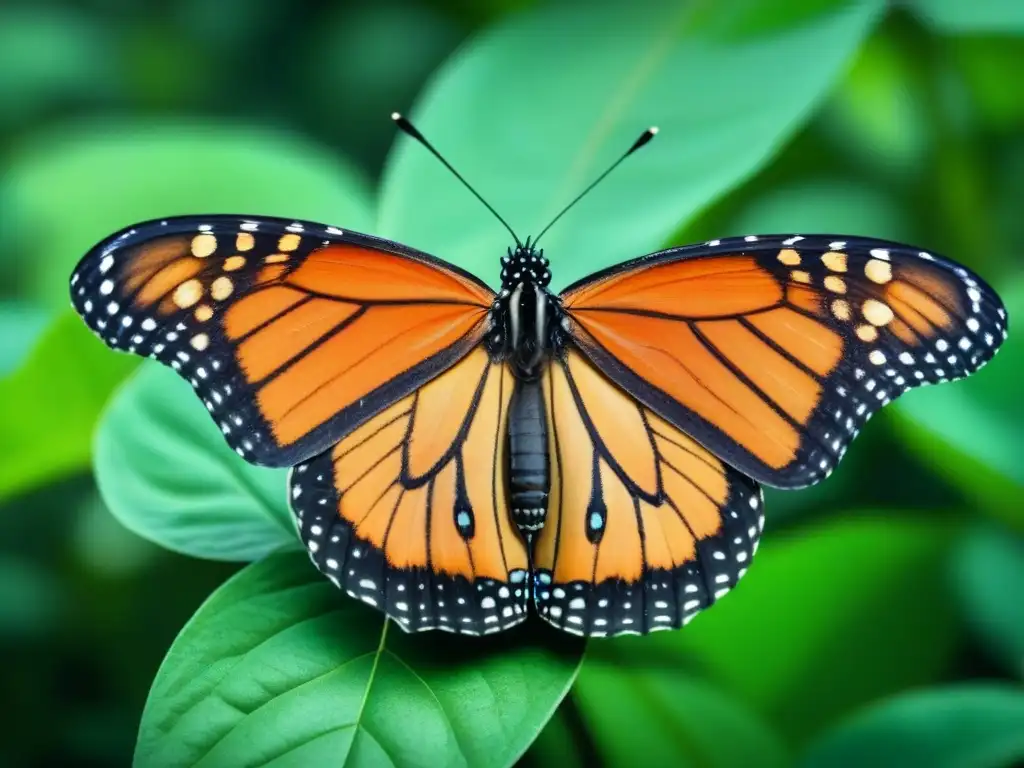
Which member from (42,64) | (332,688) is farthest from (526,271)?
(42,64)

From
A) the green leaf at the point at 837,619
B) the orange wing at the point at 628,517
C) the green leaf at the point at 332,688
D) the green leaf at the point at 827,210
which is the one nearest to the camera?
the green leaf at the point at 332,688

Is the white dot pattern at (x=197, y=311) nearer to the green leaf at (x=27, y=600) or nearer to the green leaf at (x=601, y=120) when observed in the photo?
the green leaf at (x=601, y=120)

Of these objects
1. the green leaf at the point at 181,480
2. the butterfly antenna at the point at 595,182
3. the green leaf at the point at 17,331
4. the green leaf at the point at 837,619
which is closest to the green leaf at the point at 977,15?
the butterfly antenna at the point at 595,182

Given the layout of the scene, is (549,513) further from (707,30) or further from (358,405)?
(707,30)

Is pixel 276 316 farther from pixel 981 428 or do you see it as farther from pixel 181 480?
pixel 981 428

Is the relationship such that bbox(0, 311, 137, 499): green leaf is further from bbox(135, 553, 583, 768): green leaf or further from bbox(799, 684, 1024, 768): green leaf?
bbox(799, 684, 1024, 768): green leaf

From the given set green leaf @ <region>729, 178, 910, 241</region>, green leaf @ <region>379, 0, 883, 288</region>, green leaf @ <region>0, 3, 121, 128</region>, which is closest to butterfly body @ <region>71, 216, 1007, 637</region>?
green leaf @ <region>379, 0, 883, 288</region>
